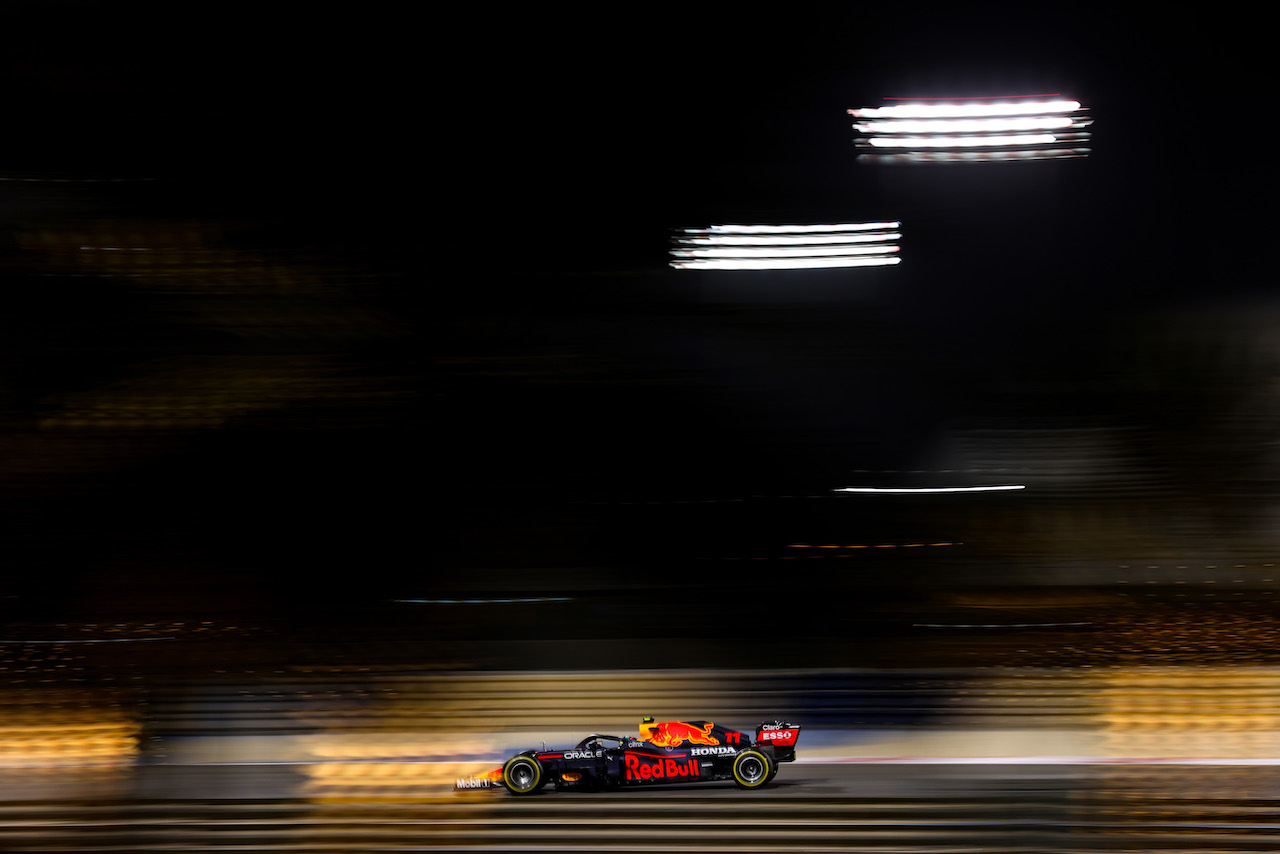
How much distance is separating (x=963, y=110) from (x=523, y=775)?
3.73 metres

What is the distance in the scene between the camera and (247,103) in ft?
17.0

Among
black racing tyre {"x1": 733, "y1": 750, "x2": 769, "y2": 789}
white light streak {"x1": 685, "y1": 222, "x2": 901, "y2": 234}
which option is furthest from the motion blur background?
black racing tyre {"x1": 733, "y1": 750, "x2": 769, "y2": 789}

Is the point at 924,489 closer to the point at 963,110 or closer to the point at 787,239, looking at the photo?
the point at 787,239

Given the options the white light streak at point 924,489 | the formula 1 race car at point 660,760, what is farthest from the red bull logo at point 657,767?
the white light streak at point 924,489

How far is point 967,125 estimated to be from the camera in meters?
4.84

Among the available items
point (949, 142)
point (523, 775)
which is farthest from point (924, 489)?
point (523, 775)

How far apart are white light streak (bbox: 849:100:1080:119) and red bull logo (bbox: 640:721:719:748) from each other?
3304 millimetres

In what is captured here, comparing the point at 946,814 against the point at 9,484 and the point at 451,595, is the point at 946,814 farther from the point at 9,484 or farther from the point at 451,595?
the point at 9,484

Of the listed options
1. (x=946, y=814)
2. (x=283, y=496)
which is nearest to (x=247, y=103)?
(x=283, y=496)

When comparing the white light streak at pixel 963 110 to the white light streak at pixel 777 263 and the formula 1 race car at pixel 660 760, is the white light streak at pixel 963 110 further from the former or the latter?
the formula 1 race car at pixel 660 760

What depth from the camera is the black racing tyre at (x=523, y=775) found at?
107 inches

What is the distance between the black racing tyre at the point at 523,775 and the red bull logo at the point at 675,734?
30 cm

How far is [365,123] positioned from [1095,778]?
435 cm

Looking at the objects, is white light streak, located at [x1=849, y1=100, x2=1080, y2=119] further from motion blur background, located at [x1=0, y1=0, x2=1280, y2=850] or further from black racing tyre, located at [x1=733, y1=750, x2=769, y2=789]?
black racing tyre, located at [x1=733, y1=750, x2=769, y2=789]
